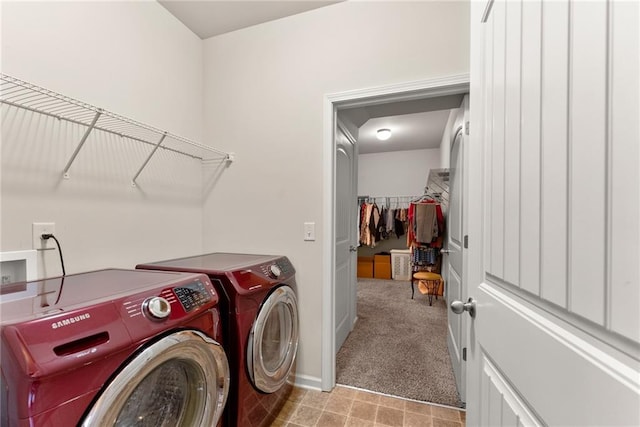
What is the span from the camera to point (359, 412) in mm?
1622

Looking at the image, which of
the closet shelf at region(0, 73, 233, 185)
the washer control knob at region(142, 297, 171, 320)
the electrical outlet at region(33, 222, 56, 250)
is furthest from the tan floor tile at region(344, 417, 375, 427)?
the closet shelf at region(0, 73, 233, 185)

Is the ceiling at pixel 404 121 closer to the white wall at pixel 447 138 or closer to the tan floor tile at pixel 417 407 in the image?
the white wall at pixel 447 138

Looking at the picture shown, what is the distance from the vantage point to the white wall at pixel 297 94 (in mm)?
1647

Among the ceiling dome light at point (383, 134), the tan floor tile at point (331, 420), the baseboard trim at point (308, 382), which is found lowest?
the tan floor tile at point (331, 420)

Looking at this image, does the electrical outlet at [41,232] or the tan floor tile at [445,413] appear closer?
the electrical outlet at [41,232]

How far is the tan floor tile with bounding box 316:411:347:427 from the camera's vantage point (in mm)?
1523

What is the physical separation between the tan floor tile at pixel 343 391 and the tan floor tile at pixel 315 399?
6 cm

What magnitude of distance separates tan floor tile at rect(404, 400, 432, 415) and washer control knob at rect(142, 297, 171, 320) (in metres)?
1.53

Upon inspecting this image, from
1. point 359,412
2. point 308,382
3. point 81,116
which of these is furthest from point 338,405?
point 81,116

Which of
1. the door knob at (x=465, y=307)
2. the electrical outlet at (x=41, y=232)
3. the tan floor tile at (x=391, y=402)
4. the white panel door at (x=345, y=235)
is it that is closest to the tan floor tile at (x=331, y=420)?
the tan floor tile at (x=391, y=402)

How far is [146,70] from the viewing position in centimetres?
173

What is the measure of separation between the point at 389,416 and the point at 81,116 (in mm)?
2327

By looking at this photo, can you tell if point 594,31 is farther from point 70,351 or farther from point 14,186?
point 14,186

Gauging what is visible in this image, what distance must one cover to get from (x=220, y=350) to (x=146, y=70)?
67.7 inches
